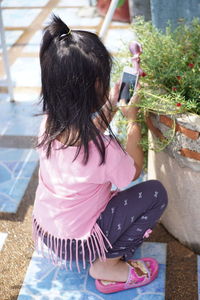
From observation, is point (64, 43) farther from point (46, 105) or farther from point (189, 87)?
point (189, 87)

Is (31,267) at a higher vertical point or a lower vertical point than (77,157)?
lower

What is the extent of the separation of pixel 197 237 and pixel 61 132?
0.78 meters

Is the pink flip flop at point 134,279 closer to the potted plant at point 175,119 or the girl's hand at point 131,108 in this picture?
the potted plant at point 175,119

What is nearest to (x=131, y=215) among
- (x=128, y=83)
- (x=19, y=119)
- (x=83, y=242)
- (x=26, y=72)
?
(x=83, y=242)

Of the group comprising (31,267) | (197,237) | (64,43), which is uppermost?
(64,43)

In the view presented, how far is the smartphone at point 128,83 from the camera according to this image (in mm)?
1773

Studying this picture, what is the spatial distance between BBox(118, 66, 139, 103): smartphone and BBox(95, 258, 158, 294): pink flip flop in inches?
27.5

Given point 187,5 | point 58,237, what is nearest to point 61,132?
point 58,237

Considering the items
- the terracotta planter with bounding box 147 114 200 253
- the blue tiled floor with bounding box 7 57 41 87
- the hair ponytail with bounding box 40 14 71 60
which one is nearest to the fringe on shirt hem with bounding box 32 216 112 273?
the terracotta planter with bounding box 147 114 200 253

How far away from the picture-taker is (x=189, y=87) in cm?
181

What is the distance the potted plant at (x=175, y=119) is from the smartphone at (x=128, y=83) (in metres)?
0.05

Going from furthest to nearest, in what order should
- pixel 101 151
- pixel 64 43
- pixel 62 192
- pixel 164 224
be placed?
pixel 164 224 → pixel 62 192 → pixel 101 151 → pixel 64 43

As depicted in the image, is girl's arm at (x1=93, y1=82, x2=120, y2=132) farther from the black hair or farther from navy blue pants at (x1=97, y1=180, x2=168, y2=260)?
navy blue pants at (x1=97, y1=180, x2=168, y2=260)

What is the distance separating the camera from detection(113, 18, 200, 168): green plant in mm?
1721
